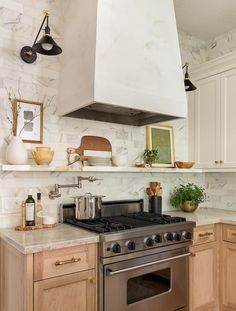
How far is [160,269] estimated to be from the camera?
2213mm

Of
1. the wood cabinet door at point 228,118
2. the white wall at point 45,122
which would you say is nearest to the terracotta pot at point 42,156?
the white wall at point 45,122

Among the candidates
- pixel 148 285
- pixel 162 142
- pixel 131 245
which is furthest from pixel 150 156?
pixel 148 285

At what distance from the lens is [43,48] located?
6.84ft

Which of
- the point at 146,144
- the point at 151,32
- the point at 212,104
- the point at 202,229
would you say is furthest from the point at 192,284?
the point at 151,32

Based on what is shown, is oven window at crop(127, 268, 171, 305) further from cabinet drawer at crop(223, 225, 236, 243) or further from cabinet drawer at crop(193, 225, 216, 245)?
cabinet drawer at crop(223, 225, 236, 243)

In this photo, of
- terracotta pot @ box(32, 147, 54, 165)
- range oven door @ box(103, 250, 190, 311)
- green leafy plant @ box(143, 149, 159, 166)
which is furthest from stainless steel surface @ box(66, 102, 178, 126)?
range oven door @ box(103, 250, 190, 311)

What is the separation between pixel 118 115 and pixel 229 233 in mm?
1495

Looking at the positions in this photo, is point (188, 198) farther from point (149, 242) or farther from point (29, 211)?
point (29, 211)

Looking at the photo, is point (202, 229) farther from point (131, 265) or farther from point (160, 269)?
point (131, 265)

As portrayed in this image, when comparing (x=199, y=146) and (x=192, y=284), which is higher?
(x=199, y=146)

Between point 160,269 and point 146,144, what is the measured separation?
4.25 ft

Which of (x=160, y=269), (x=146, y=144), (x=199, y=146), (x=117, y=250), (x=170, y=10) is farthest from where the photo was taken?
(x=199, y=146)

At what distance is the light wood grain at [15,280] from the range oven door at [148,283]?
19.7 inches

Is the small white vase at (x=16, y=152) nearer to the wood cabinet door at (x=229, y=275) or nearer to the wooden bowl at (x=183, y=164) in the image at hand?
the wooden bowl at (x=183, y=164)
